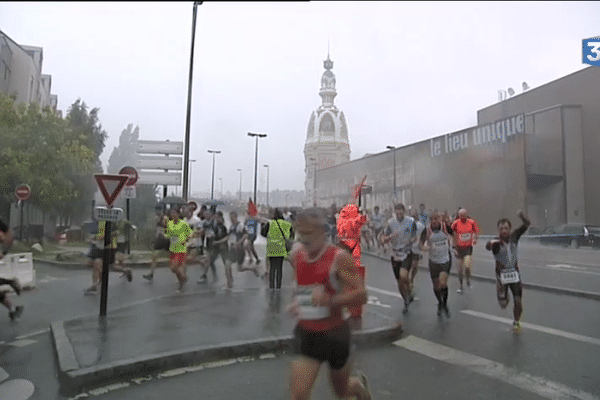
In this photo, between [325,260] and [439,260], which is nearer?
[325,260]

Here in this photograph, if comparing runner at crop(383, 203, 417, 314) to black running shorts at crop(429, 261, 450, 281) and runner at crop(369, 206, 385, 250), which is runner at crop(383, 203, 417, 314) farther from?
runner at crop(369, 206, 385, 250)

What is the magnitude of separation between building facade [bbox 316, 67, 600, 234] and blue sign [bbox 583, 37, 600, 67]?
21.5 meters

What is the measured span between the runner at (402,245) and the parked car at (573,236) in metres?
13.0

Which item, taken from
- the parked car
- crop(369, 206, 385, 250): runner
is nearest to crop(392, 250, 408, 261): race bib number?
crop(369, 206, 385, 250): runner

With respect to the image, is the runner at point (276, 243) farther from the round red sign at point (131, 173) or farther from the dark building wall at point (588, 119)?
the dark building wall at point (588, 119)

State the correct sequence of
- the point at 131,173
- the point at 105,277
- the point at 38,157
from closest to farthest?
the point at 105,277, the point at 131,173, the point at 38,157

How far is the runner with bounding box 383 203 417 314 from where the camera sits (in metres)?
7.54

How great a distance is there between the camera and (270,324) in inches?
247

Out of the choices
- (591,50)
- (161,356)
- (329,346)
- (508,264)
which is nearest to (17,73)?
(161,356)

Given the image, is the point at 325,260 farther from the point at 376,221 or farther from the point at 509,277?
the point at 376,221

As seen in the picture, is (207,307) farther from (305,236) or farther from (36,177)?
(36,177)

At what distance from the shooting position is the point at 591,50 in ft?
25.4

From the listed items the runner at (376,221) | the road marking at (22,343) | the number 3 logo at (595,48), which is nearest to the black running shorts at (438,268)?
the number 3 logo at (595,48)

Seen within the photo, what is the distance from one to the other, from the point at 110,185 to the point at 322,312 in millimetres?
5304
